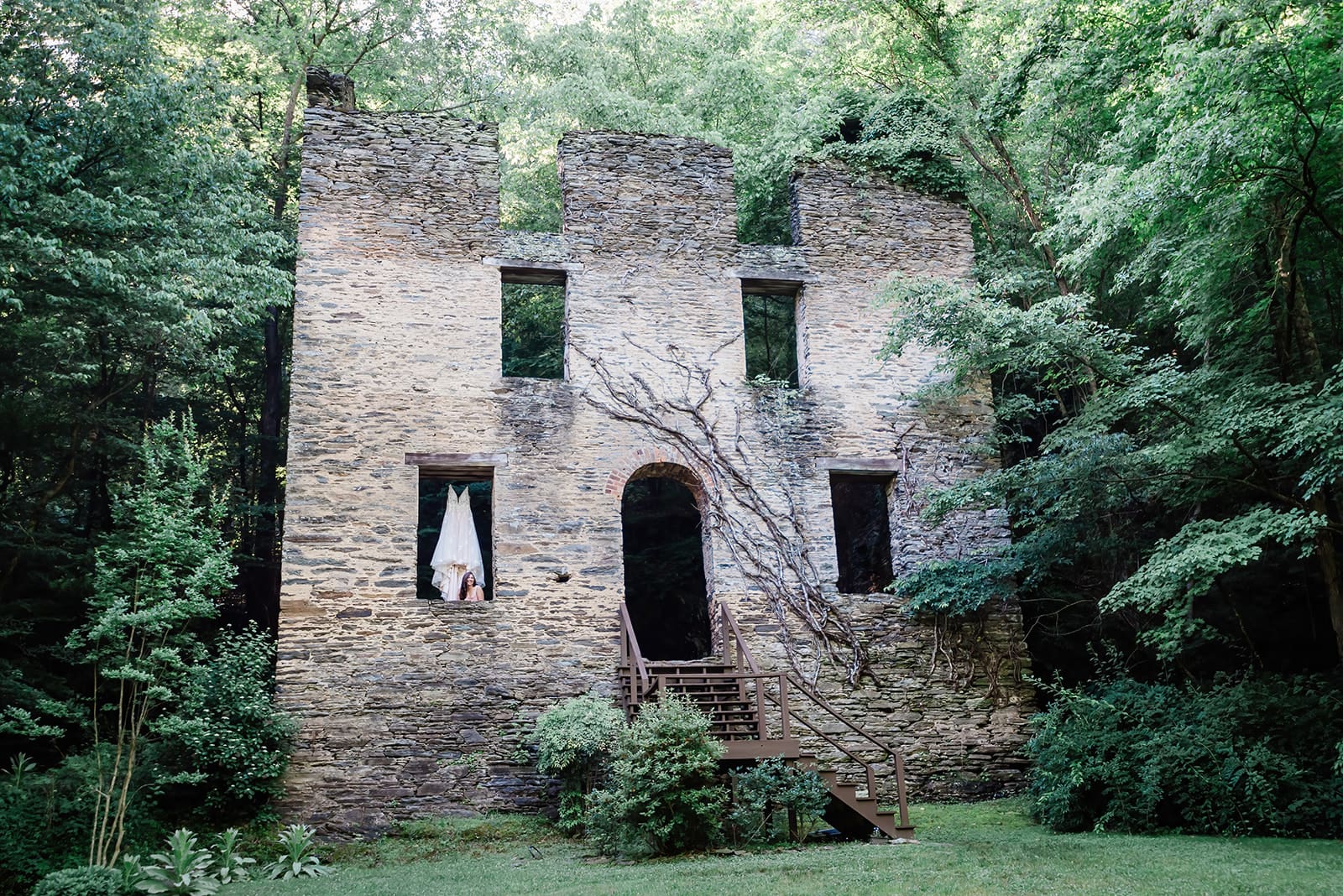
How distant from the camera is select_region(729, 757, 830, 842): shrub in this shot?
9359 millimetres

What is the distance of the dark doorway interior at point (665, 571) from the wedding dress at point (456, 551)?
424cm

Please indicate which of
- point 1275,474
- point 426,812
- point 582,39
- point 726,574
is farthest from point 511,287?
point 1275,474

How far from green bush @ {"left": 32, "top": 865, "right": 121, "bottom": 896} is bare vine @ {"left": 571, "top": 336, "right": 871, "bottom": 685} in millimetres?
6888

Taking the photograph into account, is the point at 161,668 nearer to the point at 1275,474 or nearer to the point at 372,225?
the point at 372,225

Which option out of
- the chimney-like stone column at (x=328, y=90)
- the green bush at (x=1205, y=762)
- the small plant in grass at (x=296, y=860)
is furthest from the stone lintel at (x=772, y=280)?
the small plant in grass at (x=296, y=860)

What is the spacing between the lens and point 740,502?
12.5 m

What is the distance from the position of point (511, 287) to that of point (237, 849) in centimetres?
1092

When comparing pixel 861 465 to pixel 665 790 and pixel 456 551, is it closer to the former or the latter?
pixel 456 551

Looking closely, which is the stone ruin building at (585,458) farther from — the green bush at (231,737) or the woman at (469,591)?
the woman at (469,591)

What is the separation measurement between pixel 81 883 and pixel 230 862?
57.0 inches

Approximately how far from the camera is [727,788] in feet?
31.1

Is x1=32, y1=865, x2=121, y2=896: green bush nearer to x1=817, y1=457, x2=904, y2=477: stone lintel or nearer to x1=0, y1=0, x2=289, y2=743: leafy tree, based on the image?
x1=0, y1=0, x2=289, y2=743: leafy tree

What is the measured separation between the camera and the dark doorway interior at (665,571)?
53.3 feet

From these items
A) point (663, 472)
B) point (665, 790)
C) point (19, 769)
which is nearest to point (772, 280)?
point (663, 472)
